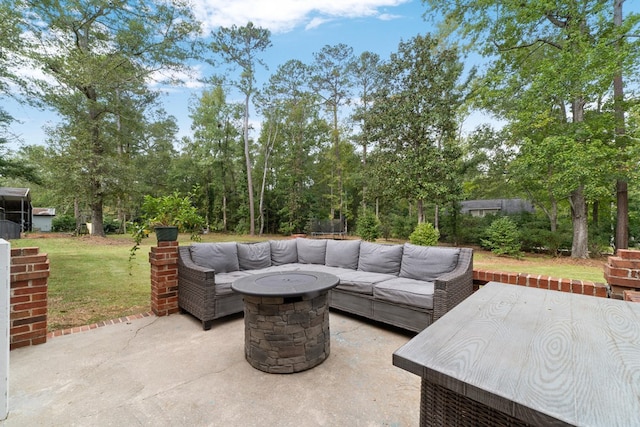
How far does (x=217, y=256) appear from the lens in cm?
365

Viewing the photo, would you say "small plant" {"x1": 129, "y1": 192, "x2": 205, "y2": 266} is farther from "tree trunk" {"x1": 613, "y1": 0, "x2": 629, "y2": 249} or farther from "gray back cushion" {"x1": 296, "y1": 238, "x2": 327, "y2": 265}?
"tree trunk" {"x1": 613, "y1": 0, "x2": 629, "y2": 249}

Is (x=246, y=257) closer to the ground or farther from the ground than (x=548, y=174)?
closer to the ground

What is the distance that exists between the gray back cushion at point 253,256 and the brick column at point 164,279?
877mm

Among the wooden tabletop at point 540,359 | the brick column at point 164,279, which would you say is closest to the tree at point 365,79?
the brick column at point 164,279

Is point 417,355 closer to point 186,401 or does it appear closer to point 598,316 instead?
point 598,316

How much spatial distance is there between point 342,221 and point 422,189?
24.4 feet

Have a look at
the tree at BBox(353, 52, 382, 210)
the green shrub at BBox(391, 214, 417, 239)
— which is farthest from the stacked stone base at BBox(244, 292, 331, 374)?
the tree at BBox(353, 52, 382, 210)

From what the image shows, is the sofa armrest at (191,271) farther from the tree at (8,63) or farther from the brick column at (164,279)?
the tree at (8,63)

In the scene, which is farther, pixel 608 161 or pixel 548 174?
pixel 548 174

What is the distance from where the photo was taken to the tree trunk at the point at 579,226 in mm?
8336

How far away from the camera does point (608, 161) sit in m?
7.28

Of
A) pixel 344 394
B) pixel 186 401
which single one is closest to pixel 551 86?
pixel 344 394

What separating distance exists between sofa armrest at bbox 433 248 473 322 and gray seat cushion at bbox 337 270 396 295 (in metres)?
0.74

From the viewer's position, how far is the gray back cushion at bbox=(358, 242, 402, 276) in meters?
3.61
